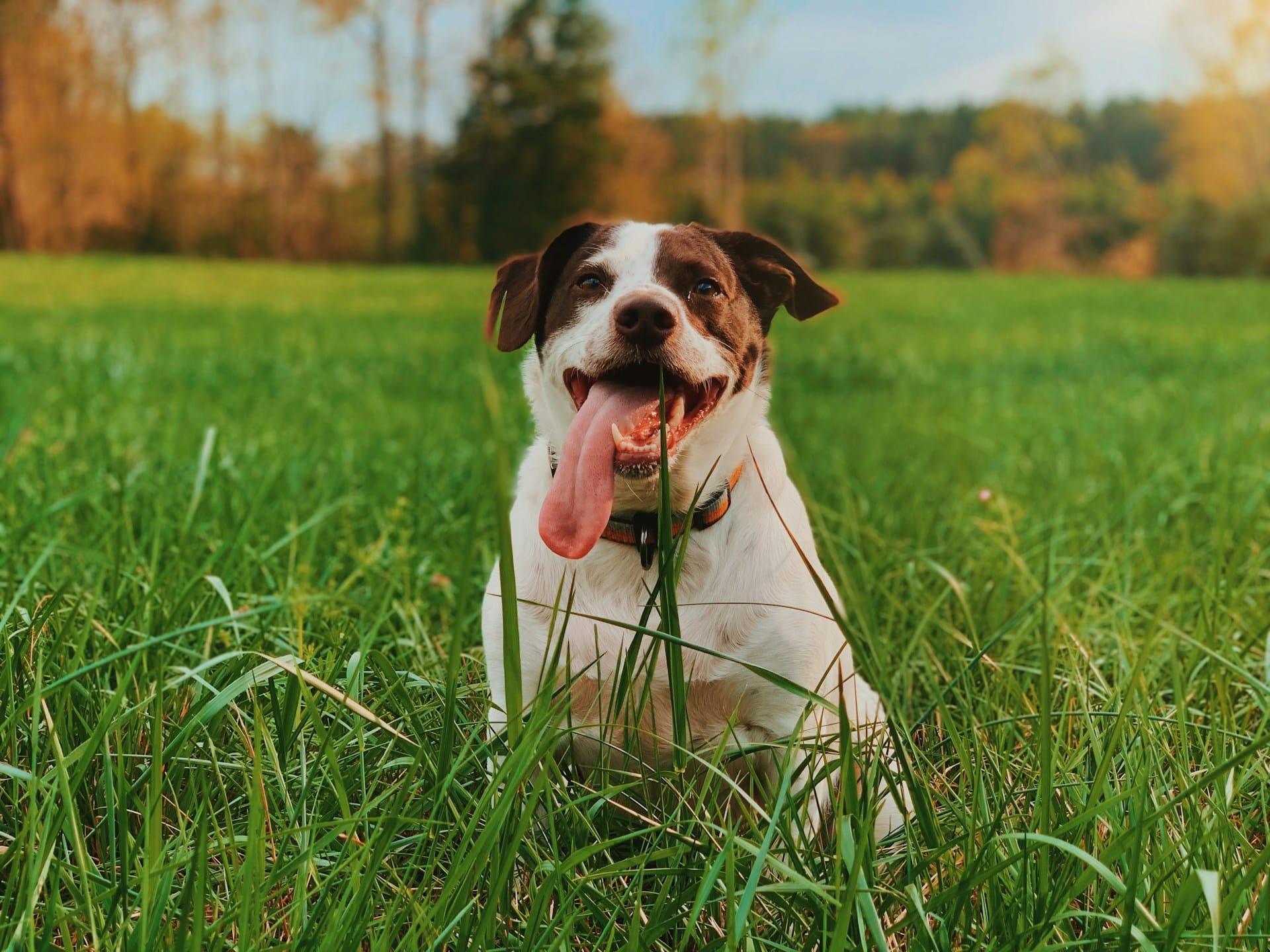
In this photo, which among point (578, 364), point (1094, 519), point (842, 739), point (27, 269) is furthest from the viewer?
point (27, 269)

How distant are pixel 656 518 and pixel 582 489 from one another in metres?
0.29

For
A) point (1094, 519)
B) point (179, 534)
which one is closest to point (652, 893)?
point (179, 534)

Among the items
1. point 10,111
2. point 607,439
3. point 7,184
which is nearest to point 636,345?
point 607,439

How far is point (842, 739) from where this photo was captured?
158 cm

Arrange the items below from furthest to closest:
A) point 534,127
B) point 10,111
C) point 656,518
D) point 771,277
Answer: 1. point 534,127
2. point 10,111
3. point 771,277
4. point 656,518

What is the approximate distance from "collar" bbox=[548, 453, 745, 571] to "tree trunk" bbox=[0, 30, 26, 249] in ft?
121

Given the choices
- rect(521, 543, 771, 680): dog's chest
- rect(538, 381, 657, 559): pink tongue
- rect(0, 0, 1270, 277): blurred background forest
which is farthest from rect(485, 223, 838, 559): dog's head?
rect(0, 0, 1270, 277): blurred background forest

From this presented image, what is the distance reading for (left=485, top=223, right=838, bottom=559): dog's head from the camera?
2.01 m

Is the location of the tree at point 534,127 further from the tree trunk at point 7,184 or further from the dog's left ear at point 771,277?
the dog's left ear at point 771,277

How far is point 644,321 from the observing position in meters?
2.06

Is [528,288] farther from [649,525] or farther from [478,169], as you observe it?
[478,169]

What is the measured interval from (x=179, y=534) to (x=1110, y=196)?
55.3 metres

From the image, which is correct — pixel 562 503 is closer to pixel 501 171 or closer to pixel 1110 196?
pixel 501 171

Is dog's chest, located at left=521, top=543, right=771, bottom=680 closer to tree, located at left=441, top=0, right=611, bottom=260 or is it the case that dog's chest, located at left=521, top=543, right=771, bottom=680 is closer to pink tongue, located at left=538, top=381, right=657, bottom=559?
pink tongue, located at left=538, top=381, right=657, bottom=559
